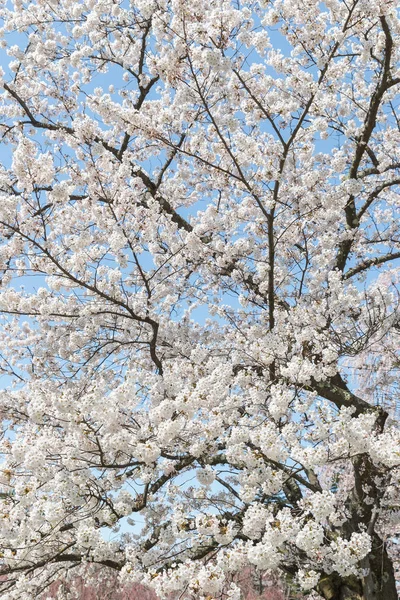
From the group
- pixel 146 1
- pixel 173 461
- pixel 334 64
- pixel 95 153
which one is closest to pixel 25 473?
pixel 173 461

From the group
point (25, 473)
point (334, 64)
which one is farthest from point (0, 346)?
point (334, 64)

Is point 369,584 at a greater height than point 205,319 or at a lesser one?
lesser

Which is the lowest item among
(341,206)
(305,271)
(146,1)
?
(305,271)

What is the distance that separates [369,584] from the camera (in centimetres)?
648

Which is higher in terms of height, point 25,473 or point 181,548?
point 25,473

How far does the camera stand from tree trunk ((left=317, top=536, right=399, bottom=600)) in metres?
6.46

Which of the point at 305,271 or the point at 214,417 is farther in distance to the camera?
the point at 305,271

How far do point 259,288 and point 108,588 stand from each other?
27.9ft

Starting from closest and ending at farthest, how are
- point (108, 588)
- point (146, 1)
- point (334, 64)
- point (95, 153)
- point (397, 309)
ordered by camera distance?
point (146, 1) → point (95, 153) → point (334, 64) → point (397, 309) → point (108, 588)

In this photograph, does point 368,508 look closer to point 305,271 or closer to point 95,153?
point 305,271

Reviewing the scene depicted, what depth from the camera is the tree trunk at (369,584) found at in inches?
255

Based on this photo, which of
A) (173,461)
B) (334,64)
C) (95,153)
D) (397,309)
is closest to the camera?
(173,461)

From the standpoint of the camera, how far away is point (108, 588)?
12070 millimetres

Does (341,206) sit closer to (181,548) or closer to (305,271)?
(305,271)
